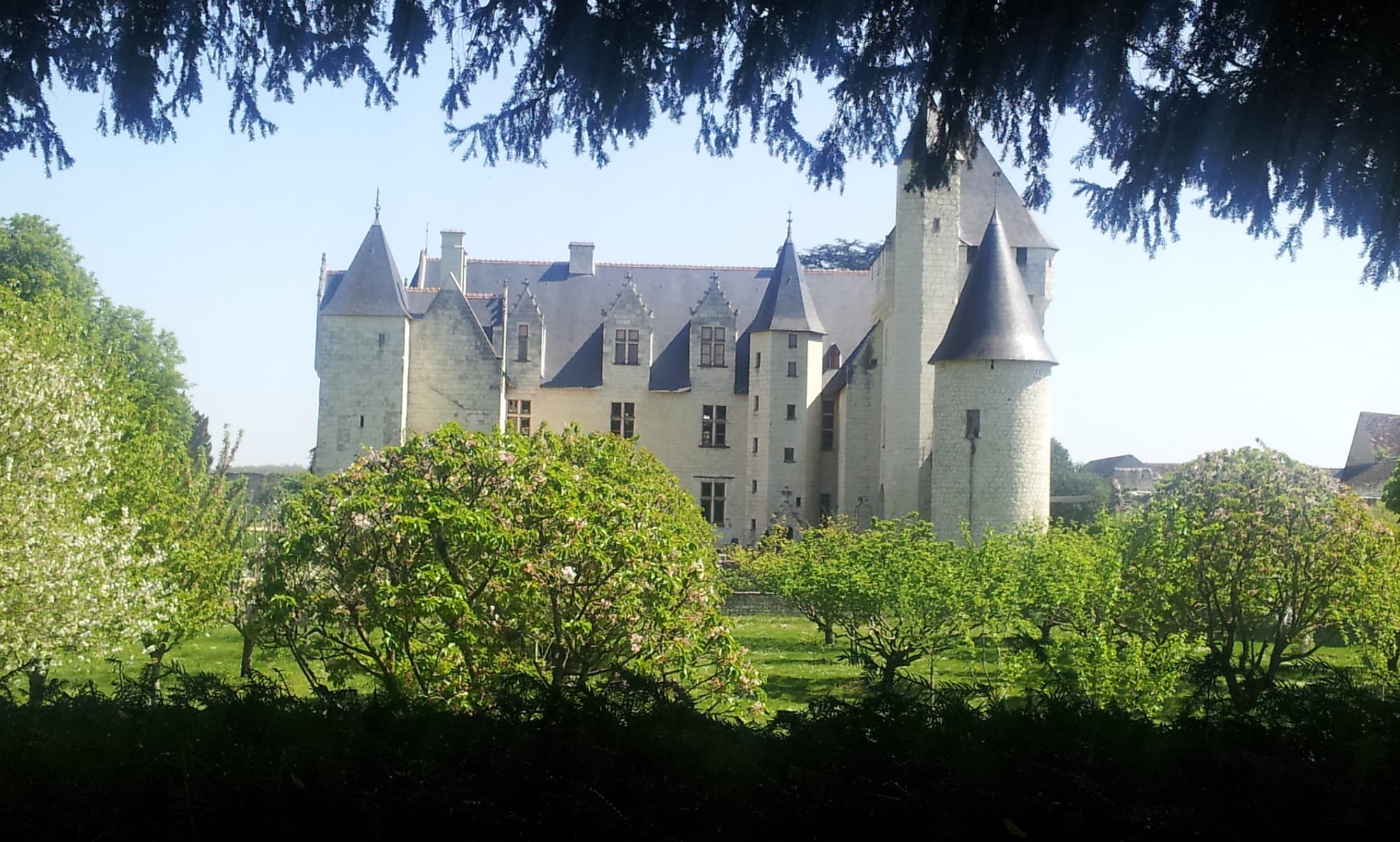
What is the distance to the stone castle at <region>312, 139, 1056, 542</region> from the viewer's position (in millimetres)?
24797

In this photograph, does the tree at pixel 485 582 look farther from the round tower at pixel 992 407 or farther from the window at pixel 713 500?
the window at pixel 713 500

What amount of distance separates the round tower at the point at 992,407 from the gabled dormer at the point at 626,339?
1051 cm

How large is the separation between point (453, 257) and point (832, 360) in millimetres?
10350

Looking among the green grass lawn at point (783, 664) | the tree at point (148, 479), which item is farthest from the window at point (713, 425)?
the tree at point (148, 479)

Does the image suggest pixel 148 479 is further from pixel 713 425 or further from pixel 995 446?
pixel 713 425

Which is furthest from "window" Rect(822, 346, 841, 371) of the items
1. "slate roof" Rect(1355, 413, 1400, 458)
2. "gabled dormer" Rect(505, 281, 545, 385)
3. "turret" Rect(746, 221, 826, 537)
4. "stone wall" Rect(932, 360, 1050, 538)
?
"slate roof" Rect(1355, 413, 1400, 458)

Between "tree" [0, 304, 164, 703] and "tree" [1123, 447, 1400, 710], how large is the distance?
30.4 ft

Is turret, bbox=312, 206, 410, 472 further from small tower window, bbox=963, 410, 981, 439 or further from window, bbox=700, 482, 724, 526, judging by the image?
small tower window, bbox=963, 410, 981, 439

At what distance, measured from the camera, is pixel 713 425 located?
33719 mm

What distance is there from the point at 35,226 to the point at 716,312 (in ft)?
54.3

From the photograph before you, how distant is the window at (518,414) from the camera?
33000mm

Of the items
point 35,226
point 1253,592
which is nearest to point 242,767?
point 1253,592

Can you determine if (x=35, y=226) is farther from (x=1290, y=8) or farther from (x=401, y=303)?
(x=1290, y=8)

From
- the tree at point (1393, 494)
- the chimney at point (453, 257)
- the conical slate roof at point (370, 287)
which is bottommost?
the tree at point (1393, 494)
